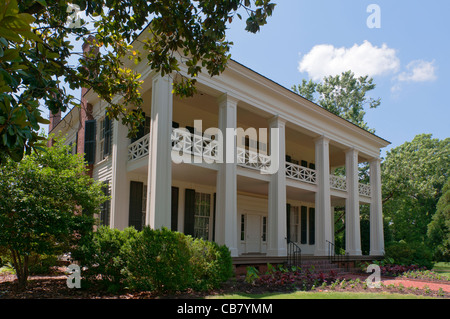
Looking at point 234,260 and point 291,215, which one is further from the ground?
point 291,215

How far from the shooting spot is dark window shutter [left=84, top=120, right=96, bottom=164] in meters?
16.0

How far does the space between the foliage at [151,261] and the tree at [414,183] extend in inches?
876

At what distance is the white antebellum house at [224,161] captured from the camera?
40.0ft

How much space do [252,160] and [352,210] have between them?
25.6 feet

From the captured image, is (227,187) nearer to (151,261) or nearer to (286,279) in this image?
(286,279)

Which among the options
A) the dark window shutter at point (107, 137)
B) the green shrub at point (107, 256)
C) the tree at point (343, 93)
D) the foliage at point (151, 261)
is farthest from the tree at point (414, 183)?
the green shrub at point (107, 256)

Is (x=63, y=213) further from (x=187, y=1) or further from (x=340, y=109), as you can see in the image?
(x=340, y=109)

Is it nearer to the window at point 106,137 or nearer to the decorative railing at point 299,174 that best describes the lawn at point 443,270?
the decorative railing at point 299,174

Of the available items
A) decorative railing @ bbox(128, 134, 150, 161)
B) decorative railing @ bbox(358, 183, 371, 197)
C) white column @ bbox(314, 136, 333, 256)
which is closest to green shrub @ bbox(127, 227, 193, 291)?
decorative railing @ bbox(128, 134, 150, 161)

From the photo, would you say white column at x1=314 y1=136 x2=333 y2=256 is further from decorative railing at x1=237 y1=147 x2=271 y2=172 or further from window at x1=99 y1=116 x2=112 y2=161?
window at x1=99 y1=116 x2=112 y2=161

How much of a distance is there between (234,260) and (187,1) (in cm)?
842

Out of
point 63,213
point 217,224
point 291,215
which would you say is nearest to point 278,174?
point 217,224

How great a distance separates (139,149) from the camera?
13219 millimetres
